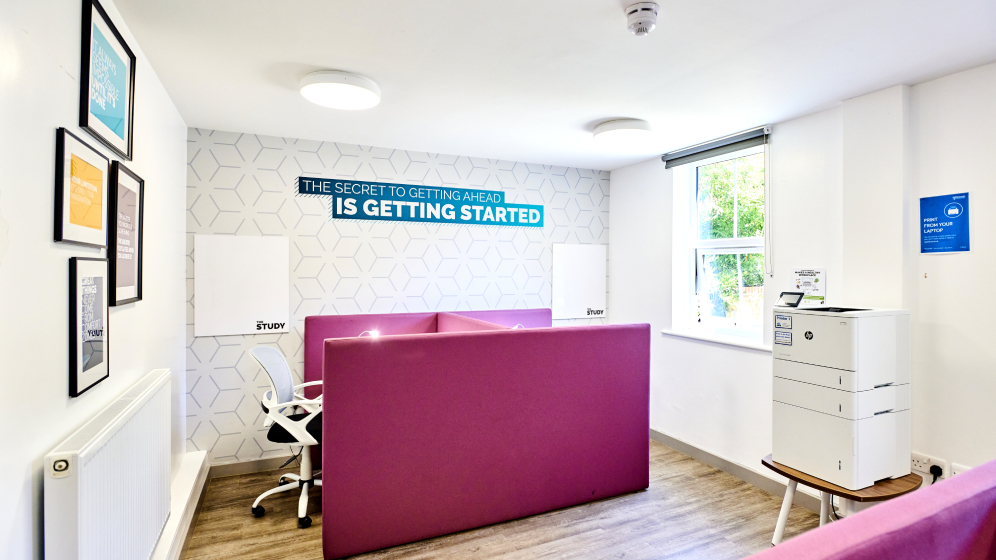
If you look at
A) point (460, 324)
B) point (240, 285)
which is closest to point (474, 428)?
point (460, 324)

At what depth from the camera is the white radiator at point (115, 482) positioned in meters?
1.30

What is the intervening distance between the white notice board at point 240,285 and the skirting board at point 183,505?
87 cm

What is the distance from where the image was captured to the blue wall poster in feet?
7.90

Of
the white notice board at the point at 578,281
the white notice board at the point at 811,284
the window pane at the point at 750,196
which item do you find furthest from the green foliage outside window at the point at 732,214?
the white notice board at the point at 578,281

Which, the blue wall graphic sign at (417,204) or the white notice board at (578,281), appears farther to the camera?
the white notice board at (578,281)

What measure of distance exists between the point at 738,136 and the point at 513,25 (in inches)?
87.9

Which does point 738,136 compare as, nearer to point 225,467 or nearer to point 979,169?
point 979,169

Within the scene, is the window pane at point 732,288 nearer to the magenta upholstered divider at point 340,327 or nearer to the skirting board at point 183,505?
the magenta upholstered divider at point 340,327

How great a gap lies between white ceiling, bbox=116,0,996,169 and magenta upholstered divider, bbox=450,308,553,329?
5.17ft

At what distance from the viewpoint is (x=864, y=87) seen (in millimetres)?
2611

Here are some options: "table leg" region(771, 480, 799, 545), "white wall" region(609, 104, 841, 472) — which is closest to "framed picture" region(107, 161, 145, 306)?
"table leg" region(771, 480, 799, 545)

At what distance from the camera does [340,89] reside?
248 centimetres

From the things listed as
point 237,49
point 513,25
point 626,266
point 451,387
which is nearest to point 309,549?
point 451,387

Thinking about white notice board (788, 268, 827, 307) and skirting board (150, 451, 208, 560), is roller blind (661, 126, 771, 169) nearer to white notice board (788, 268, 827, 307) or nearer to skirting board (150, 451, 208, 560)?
white notice board (788, 268, 827, 307)
